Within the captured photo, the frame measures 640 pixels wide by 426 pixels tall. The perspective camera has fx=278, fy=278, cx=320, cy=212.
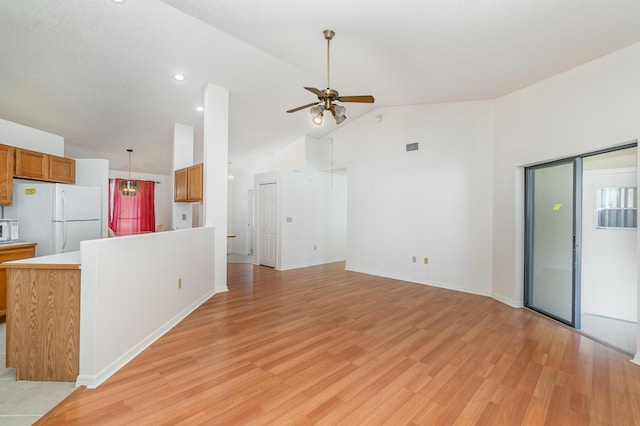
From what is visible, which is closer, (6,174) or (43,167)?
(6,174)

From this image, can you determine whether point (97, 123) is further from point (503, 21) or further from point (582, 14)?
point (582, 14)

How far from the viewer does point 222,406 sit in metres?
1.86

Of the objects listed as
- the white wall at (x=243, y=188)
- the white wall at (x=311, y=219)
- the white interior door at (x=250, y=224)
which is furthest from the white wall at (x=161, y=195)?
the white wall at (x=311, y=219)

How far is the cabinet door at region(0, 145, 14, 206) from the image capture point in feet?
12.3


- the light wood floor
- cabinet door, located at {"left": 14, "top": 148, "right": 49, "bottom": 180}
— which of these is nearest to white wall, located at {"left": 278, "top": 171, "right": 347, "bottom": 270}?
the light wood floor

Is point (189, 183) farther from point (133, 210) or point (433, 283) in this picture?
point (133, 210)

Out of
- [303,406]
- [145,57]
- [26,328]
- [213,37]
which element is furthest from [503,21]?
[26,328]

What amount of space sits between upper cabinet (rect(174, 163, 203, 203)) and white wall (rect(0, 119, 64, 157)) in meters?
1.99

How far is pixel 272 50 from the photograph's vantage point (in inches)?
140

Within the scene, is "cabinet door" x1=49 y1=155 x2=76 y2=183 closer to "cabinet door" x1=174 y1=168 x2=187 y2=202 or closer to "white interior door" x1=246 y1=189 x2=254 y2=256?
"cabinet door" x1=174 y1=168 x2=187 y2=202

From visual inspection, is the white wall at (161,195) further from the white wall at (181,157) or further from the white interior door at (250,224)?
the white wall at (181,157)

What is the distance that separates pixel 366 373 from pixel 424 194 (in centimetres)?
378

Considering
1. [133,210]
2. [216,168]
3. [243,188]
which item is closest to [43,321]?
[216,168]

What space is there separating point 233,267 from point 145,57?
466 cm
